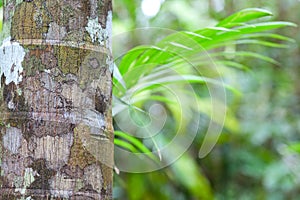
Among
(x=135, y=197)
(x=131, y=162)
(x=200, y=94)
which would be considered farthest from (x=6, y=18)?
(x=200, y=94)

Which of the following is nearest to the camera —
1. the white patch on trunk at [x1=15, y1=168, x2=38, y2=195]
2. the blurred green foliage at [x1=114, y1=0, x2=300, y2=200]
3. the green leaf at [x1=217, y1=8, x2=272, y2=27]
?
the white patch on trunk at [x1=15, y1=168, x2=38, y2=195]

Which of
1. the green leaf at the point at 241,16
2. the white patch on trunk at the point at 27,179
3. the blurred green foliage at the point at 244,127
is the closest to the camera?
the white patch on trunk at the point at 27,179

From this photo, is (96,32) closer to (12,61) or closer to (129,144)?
(12,61)

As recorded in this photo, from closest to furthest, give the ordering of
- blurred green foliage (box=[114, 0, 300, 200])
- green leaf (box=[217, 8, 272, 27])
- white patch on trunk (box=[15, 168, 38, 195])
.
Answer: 1. white patch on trunk (box=[15, 168, 38, 195])
2. green leaf (box=[217, 8, 272, 27])
3. blurred green foliage (box=[114, 0, 300, 200])

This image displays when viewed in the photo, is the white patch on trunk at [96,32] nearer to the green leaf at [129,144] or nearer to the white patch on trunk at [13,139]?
the white patch on trunk at [13,139]

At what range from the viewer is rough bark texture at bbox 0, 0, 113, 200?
646mm

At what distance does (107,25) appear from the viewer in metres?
0.73

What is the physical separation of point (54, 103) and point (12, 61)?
0.08 metres

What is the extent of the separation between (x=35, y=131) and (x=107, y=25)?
0.56 ft

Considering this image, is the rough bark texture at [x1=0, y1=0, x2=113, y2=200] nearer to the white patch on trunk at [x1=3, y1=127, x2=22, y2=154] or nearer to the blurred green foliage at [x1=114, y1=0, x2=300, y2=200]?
the white patch on trunk at [x1=3, y1=127, x2=22, y2=154]

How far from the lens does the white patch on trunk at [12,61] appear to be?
0.68 metres

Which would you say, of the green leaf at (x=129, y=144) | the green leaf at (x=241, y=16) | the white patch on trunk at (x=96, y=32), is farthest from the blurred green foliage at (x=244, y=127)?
the white patch on trunk at (x=96, y=32)

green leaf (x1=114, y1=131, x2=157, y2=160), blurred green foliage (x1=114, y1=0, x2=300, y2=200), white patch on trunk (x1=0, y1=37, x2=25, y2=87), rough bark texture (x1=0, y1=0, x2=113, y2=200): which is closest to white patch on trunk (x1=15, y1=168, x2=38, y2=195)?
rough bark texture (x1=0, y1=0, x2=113, y2=200)

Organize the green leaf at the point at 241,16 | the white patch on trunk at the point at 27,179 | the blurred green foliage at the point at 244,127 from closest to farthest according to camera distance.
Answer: the white patch on trunk at the point at 27,179
the green leaf at the point at 241,16
the blurred green foliage at the point at 244,127
